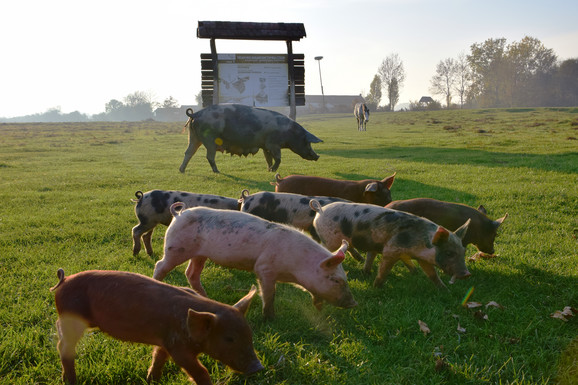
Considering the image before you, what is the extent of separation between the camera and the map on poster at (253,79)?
1625cm

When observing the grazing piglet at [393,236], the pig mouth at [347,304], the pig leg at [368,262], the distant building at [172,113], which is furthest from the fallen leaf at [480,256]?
the distant building at [172,113]

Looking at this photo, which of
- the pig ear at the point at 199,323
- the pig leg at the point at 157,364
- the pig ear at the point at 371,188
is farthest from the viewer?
the pig ear at the point at 371,188

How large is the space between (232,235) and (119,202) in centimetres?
548

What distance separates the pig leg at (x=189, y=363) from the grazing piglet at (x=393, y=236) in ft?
7.81

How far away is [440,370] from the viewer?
2.93m

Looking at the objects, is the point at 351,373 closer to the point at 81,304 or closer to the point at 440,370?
the point at 440,370

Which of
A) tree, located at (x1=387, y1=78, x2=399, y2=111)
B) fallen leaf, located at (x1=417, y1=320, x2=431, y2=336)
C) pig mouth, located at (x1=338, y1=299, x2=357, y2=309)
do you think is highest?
tree, located at (x1=387, y1=78, x2=399, y2=111)

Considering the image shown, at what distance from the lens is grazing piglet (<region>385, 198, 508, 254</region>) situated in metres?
5.06

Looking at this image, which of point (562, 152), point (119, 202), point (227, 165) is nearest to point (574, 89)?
point (562, 152)

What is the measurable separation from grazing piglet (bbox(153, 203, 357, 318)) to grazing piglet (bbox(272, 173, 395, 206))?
267 cm

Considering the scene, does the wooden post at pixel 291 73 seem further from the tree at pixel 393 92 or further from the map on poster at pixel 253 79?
the tree at pixel 393 92

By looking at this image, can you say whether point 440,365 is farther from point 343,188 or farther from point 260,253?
point 343,188

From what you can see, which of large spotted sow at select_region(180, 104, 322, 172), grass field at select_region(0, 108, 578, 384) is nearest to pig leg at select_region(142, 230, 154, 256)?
grass field at select_region(0, 108, 578, 384)

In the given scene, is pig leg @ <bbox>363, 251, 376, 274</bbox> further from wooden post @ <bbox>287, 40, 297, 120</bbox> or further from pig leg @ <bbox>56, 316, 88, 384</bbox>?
wooden post @ <bbox>287, 40, 297, 120</bbox>
